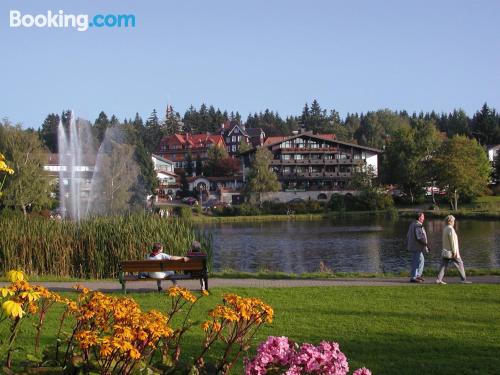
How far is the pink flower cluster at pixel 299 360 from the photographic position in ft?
13.9

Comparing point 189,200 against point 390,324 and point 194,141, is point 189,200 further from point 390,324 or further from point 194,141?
point 390,324

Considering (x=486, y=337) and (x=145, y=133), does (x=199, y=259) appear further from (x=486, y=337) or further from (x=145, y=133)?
(x=145, y=133)

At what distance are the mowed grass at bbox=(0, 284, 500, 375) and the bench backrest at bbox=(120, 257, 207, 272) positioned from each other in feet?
1.80

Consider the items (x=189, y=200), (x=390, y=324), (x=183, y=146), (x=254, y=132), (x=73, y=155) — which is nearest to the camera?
(x=390, y=324)

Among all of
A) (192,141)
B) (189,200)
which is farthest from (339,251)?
(192,141)

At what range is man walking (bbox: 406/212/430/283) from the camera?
47.2 feet

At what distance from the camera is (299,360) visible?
14.0 ft

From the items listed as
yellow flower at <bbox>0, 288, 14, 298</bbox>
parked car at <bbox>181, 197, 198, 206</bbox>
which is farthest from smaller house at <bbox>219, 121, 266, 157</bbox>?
yellow flower at <bbox>0, 288, 14, 298</bbox>

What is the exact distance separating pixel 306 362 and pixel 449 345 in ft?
13.6

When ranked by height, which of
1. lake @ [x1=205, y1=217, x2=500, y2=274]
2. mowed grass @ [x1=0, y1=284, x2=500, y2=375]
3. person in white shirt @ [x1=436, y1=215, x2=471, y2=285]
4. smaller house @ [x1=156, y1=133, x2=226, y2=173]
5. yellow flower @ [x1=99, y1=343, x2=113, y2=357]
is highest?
smaller house @ [x1=156, y1=133, x2=226, y2=173]

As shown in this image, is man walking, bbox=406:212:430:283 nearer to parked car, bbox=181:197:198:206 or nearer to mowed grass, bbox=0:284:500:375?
mowed grass, bbox=0:284:500:375

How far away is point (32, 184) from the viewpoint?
54156 millimetres

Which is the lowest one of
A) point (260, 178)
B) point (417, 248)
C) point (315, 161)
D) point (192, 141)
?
point (417, 248)

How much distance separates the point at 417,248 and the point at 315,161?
75145mm
